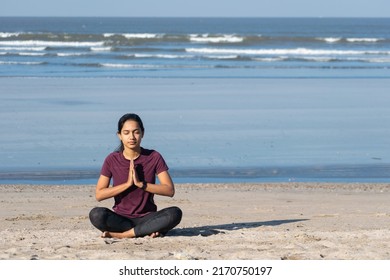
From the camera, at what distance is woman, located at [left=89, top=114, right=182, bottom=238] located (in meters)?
7.62

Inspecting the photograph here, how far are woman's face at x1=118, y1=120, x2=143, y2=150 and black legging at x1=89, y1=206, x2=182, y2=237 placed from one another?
63 cm

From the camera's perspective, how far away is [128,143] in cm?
762

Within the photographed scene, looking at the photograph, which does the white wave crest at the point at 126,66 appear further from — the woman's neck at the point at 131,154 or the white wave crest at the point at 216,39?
the woman's neck at the point at 131,154

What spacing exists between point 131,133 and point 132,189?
1.64ft

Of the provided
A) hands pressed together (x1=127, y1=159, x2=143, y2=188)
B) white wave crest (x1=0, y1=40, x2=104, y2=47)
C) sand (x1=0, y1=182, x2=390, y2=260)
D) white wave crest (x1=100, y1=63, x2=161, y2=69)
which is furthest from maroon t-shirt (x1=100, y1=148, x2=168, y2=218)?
white wave crest (x1=0, y1=40, x2=104, y2=47)

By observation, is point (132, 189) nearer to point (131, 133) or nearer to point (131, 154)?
point (131, 154)

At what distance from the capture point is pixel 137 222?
790 cm

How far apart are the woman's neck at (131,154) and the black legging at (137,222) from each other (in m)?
0.49

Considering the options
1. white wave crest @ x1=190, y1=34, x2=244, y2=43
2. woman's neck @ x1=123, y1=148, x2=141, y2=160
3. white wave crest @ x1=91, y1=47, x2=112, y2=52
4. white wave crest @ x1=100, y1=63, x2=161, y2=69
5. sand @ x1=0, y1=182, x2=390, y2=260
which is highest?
white wave crest @ x1=190, y1=34, x2=244, y2=43

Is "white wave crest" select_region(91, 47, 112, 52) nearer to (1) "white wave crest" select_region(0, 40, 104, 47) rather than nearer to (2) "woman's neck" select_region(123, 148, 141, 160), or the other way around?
(1) "white wave crest" select_region(0, 40, 104, 47)

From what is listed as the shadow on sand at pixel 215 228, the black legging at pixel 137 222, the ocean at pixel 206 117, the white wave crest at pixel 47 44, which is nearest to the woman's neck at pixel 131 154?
the black legging at pixel 137 222

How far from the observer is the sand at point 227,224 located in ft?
23.2

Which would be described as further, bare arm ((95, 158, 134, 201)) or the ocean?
the ocean
